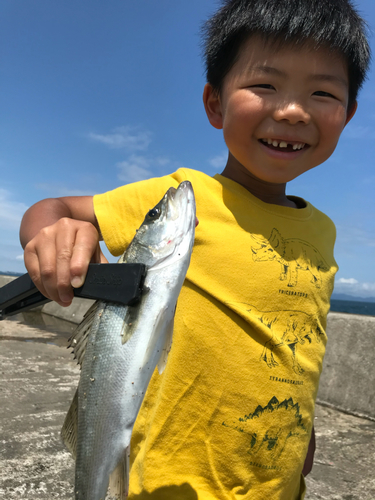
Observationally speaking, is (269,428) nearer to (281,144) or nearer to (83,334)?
(83,334)

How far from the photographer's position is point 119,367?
1.18 meters

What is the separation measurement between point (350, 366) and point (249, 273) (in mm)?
3179

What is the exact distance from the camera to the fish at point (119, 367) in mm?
1168

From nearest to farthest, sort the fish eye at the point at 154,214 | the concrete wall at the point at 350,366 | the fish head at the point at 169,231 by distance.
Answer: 1. the fish head at the point at 169,231
2. the fish eye at the point at 154,214
3. the concrete wall at the point at 350,366

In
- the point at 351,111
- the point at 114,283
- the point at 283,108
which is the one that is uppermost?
the point at 351,111

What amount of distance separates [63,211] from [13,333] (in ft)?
26.2

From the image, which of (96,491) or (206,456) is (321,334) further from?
(96,491)

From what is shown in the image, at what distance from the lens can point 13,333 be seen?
8.71 metres

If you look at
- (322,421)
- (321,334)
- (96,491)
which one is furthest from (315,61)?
(322,421)

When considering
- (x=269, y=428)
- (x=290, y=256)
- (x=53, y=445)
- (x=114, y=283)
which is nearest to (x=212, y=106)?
(x=290, y=256)

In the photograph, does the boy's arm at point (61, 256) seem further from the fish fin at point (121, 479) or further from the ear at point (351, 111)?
the ear at point (351, 111)

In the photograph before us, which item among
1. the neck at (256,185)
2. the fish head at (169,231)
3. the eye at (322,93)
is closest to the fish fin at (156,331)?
the fish head at (169,231)

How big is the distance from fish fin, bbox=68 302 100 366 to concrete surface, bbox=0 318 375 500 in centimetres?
195

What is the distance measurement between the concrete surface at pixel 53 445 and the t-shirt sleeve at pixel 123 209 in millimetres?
2027
